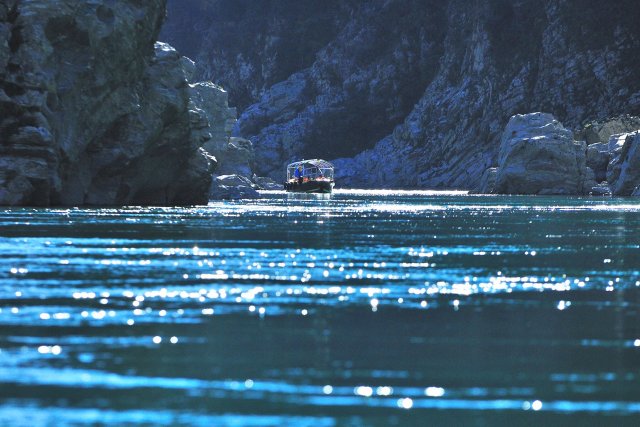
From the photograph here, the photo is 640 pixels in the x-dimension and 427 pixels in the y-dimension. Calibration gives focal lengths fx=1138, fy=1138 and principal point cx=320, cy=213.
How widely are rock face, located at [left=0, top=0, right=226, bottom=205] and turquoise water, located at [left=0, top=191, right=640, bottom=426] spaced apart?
90.8 ft

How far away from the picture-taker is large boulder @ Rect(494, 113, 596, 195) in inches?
4902

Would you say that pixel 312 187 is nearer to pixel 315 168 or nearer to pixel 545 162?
pixel 315 168

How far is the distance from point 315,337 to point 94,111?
50284 millimetres

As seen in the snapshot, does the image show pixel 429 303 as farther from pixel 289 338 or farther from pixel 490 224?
pixel 490 224

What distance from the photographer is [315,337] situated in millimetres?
13773

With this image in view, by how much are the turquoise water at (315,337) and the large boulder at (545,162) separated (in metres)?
97.4

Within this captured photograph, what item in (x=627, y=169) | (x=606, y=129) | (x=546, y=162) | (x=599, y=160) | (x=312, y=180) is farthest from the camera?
(x=606, y=129)

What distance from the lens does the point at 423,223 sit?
154 ft

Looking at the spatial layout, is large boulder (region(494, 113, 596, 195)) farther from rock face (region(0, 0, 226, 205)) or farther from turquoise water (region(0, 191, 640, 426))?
turquoise water (region(0, 191, 640, 426))

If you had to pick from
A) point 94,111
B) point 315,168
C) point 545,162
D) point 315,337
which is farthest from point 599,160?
point 315,337

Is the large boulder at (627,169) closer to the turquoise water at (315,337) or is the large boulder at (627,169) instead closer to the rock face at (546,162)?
the rock face at (546,162)

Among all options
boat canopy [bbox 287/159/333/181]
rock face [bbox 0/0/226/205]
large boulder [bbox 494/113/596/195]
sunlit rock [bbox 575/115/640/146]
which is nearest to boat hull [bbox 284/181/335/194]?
boat canopy [bbox 287/159/333/181]

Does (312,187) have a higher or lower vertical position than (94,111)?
lower

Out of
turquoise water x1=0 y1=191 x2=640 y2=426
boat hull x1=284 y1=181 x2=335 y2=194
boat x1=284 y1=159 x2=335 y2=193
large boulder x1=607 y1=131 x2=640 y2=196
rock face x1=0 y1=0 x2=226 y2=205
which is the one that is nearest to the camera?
turquoise water x1=0 y1=191 x2=640 y2=426
